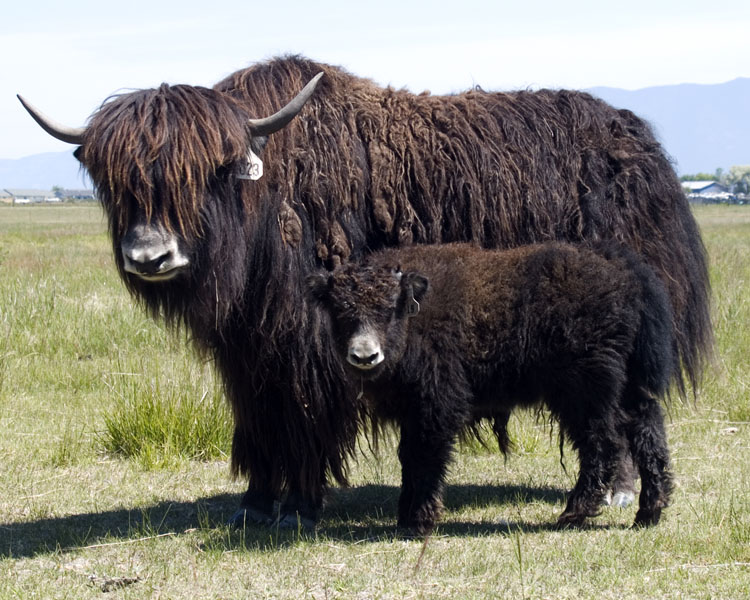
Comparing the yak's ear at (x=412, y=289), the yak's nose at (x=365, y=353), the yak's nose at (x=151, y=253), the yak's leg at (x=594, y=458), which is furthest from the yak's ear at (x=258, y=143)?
the yak's leg at (x=594, y=458)

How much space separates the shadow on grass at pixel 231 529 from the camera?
503 cm

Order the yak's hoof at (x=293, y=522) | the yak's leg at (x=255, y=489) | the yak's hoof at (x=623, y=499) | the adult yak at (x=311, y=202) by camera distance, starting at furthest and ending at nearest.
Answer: the yak's hoof at (x=623, y=499)
the yak's leg at (x=255, y=489)
the yak's hoof at (x=293, y=522)
the adult yak at (x=311, y=202)

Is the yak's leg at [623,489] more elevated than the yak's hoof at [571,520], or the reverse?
the yak's hoof at [571,520]

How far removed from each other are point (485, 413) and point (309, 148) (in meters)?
1.82

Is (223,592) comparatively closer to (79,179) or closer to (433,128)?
(79,179)

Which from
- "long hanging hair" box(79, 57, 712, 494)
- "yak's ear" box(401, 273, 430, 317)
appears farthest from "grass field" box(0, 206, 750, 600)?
"yak's ear" box(401, 273, 430, 317)

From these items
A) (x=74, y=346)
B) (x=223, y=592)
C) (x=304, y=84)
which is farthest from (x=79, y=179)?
(x=74, y=346)

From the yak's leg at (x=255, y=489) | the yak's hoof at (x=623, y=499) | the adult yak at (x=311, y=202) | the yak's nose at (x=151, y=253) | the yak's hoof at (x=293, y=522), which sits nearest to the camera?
the yak's nose at (x=151, y=253)

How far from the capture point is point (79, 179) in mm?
5160

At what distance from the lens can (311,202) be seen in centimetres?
518

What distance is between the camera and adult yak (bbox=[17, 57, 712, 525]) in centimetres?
482

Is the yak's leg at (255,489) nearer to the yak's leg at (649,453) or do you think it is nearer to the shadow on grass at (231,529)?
the shadow on grass at (231,529)

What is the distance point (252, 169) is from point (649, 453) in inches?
98.5

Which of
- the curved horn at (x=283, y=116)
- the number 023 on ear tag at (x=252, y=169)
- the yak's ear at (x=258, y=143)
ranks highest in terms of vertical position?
the curved horn at (x=283, y=116)
